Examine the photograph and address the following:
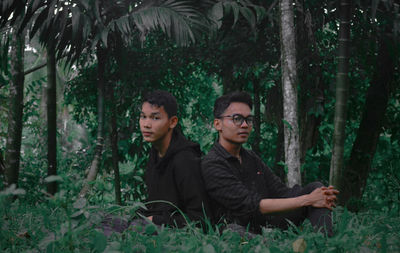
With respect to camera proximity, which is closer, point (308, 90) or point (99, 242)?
point (99, 242)

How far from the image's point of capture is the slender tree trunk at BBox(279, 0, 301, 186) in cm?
409

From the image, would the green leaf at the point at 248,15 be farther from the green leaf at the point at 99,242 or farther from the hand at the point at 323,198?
the green leaf at the point at 99,242

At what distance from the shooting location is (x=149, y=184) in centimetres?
331

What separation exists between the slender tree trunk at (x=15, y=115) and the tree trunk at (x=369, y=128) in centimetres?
397

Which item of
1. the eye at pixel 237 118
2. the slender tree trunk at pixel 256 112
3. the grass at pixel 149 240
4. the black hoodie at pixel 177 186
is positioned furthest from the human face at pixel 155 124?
the slender tree trunk at pixel 256 112

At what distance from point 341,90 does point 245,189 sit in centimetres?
152

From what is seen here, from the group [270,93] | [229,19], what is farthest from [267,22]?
[270,93]

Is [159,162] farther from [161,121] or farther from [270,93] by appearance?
[270,93]

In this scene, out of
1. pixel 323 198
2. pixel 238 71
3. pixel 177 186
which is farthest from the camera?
pixel 238 71

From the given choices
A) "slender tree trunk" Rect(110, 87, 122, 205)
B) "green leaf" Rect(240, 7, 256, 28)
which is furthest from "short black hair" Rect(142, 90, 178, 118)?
"slender tree trunk" Rect(110, 87, 122, 205)

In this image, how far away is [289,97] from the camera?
4160mm

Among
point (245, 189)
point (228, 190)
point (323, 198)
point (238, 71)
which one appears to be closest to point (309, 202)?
point (323, 198)

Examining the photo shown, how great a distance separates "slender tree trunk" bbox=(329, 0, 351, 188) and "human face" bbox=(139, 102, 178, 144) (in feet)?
4.99

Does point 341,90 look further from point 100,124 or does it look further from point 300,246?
point 100,124
